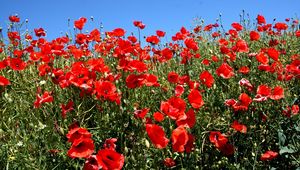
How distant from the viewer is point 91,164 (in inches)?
74.4

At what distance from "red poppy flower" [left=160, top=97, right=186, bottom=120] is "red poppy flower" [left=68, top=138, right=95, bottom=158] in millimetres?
508

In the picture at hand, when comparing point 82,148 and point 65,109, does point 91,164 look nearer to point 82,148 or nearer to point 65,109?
point 82,148

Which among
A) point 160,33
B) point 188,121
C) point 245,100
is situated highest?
point 160,33

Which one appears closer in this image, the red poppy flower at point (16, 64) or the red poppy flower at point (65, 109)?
the red poppy flower at point (65, 109)

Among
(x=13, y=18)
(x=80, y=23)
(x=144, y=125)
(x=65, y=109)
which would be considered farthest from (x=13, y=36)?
(x=144, y=125)

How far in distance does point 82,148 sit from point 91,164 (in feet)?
0.33

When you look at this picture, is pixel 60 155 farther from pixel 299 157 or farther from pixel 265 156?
pixel 299 157

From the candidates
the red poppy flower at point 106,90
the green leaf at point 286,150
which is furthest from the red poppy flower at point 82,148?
the green leaf at point 286,150

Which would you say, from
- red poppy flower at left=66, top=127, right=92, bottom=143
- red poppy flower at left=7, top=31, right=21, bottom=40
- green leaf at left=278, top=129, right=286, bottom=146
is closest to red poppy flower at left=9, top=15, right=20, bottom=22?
red poppy flower at left=7, top=31, right=21, bottom=40

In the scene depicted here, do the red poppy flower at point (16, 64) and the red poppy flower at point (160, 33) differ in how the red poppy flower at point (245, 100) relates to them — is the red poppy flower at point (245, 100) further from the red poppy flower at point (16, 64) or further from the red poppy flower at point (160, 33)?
the red poppy flower at point (160, 33)

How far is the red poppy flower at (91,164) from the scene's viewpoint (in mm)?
1864

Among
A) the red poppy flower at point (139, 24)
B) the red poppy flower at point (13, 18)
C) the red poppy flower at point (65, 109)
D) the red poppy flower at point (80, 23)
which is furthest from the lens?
the red poppy flower at point (13, 18)

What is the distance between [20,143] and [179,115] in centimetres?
105

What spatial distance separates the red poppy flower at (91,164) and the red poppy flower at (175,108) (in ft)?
1.70
